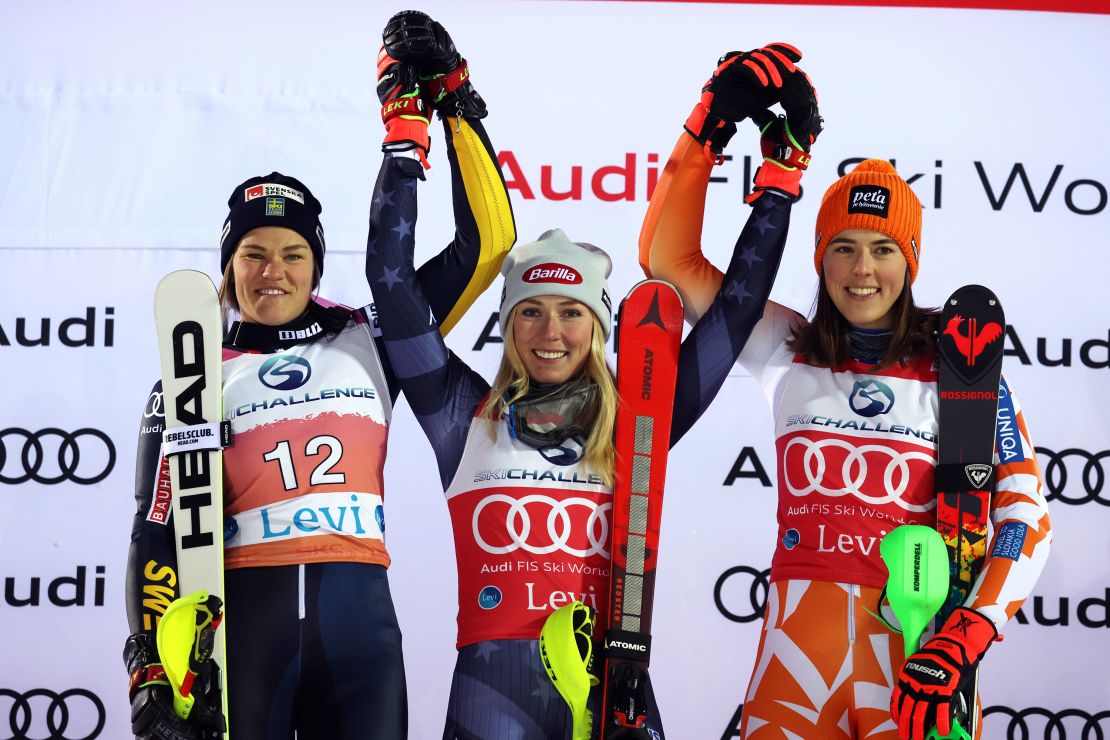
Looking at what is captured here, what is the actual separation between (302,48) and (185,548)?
6.84 feet

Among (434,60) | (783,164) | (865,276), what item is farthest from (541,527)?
(434,60)

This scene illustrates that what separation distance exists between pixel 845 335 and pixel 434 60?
3.92 ft

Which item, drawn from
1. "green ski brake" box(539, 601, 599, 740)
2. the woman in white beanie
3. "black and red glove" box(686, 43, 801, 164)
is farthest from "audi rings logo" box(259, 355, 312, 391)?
"black and red glove" box(686, 43, 801, 164)

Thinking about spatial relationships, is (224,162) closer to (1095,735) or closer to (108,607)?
(108,607)

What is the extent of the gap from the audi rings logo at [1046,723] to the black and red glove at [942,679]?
1.67 meters

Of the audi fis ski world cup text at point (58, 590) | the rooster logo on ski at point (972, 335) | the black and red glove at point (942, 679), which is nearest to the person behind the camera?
the black and red glove at point (942, 679)

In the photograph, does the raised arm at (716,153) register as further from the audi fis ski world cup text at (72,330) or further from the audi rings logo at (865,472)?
the audi fis ski world cup text at (72,330)

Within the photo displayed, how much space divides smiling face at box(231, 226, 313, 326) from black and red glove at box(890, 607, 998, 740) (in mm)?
1632

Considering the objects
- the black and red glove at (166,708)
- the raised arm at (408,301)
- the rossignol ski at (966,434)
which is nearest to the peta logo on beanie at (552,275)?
the raised arm at (408,301)

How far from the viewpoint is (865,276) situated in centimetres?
304

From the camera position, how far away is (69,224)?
14.1 ft

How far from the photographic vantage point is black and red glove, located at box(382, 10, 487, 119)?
3059mm

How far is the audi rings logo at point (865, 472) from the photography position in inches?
116

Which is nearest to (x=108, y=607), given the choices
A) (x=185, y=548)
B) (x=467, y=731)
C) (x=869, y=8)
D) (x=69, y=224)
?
(x=69, y=224)
